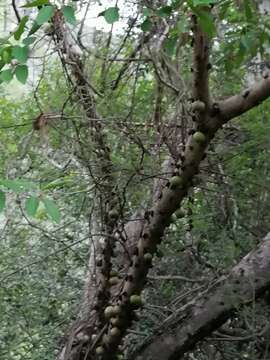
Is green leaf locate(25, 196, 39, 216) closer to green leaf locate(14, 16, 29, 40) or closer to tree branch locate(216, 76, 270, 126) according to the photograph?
green leaf locate(14, 16, 29, 40)

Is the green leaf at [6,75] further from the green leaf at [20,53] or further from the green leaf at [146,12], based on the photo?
the green leaf at [146,12]

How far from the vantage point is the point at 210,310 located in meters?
2.21

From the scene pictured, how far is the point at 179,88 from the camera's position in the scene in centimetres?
184

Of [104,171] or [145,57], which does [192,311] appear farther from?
[145,57]

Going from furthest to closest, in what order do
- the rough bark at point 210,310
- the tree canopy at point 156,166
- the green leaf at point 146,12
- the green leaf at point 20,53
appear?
the rough bark at point 210,310
the tree canopy at point 156,166
the green leaf at point 146,12
the green leaf at point 20,53

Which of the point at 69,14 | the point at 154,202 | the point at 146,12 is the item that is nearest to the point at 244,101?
the point at 146,12

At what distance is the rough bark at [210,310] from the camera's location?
220cm

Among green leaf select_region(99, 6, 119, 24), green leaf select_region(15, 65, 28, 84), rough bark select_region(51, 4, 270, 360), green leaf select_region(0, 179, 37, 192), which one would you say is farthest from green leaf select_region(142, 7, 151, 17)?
green leaf select_region(0, 179, 37, 192)

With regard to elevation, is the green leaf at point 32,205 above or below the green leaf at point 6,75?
below

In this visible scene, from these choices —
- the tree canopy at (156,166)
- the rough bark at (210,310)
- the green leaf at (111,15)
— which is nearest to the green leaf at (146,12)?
the tree canopy at (156,166)

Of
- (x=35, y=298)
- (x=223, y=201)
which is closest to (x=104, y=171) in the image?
(x=223, y=201)

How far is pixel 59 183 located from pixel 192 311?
83 cm

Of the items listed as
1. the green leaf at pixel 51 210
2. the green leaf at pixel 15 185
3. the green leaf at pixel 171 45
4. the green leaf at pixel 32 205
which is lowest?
the green leaf at pixel 51 210

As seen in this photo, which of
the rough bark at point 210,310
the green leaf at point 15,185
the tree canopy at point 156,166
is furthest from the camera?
the rough bark at point 210,310
